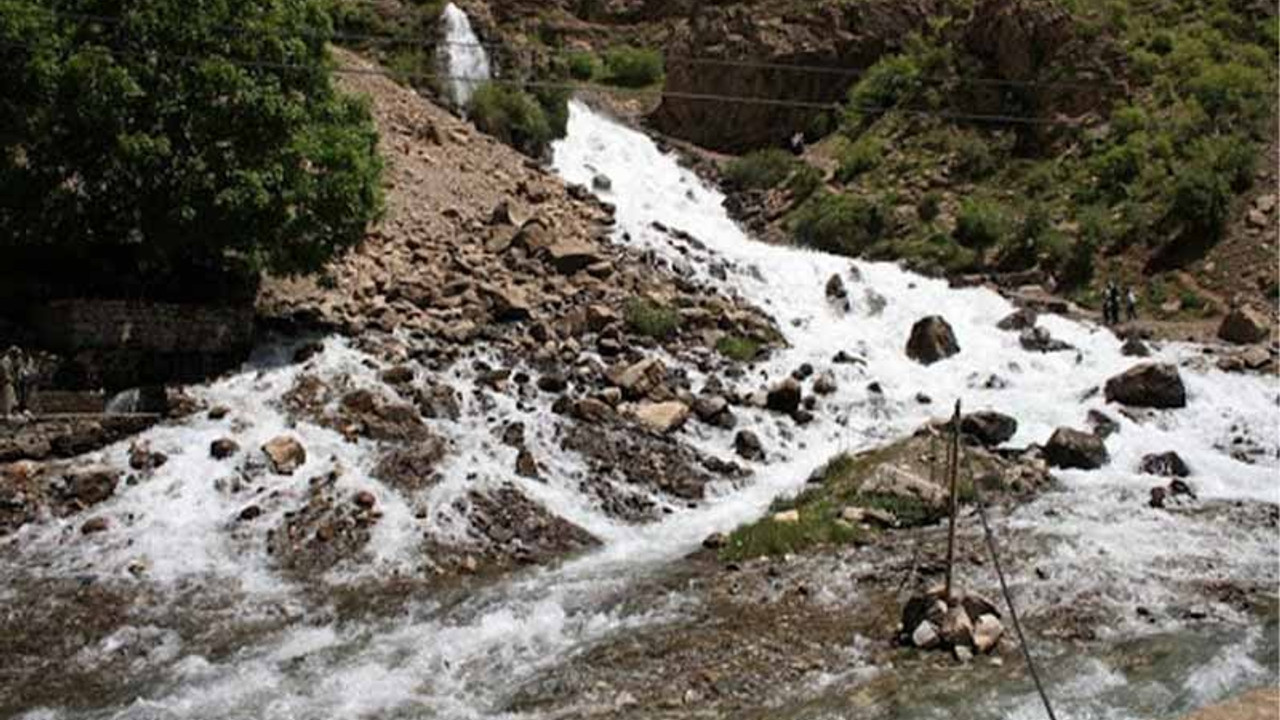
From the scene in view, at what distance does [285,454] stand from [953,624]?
850 cm

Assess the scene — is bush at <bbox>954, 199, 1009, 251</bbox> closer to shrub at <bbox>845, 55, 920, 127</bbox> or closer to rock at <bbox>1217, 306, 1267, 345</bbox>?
rock at <bbox>1217, 306, 1267, 345</bbox>

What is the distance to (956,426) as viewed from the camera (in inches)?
428

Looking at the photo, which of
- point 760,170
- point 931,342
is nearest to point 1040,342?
point 931,342

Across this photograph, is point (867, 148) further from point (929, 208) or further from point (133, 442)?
point (133, 442)

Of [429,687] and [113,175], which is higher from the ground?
[113,175]

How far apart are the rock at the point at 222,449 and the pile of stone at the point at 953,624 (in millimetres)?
8703

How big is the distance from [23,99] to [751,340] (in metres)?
11.7

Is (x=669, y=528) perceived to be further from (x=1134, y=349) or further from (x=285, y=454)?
(x=1134, y=349)

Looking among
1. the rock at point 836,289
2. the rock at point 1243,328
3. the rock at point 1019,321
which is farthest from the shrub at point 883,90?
the rock at point 1243,328

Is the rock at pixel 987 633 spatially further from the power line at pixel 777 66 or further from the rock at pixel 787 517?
the power line at pixel 777 66

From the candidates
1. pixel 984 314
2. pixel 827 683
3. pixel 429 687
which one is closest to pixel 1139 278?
pixel 984 314

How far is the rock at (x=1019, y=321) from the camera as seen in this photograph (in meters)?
22.2

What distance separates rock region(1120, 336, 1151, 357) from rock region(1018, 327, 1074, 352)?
908mm

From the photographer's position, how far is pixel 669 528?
14.6m
